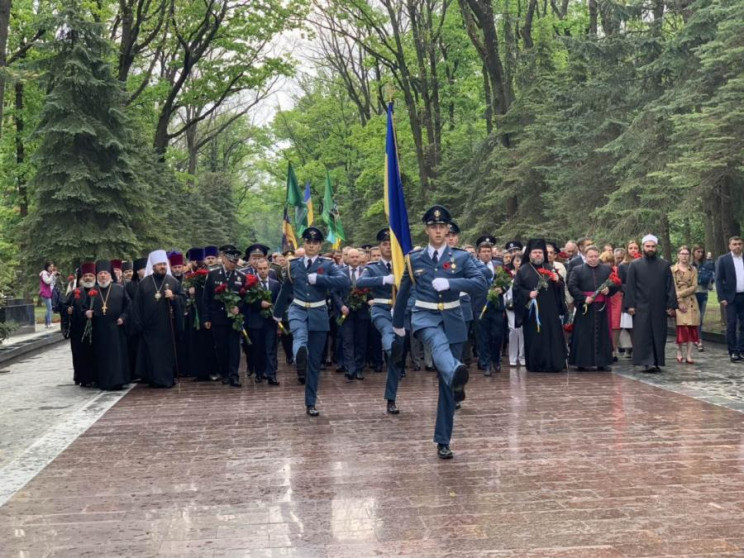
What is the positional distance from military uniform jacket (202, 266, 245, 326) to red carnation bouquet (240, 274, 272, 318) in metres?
0.15

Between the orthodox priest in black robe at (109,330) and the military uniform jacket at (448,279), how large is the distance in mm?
6729

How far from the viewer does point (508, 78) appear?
3650cm

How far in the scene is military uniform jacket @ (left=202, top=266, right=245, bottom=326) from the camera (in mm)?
14359

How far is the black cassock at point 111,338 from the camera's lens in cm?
1409

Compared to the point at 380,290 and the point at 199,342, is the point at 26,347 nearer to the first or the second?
the point at 199,342

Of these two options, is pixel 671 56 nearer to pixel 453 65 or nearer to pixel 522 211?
pixel 522 211

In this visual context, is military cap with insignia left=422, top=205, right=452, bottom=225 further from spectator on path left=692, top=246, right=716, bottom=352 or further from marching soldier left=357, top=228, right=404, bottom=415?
spectator on path left=692, top=246, right=716, bottom=352

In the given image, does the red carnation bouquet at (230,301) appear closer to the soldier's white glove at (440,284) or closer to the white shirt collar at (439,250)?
the white shirt collar at (439,250)

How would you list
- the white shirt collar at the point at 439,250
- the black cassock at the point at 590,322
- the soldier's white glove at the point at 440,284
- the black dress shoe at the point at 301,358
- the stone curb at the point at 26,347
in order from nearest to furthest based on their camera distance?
1. the soldier's white glove at the point at 440,284
2. the white shirt collar at the point at 439,250
3. the black dress shoe at the point at 301,358
4. the black cassock at the point at 590,322
5. the stone curb at the point at 26,347

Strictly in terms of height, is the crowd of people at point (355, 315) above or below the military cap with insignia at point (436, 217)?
below

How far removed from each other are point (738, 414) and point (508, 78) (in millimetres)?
28059

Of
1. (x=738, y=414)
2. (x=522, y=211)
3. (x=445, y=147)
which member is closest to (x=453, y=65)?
(x=445, y=147)

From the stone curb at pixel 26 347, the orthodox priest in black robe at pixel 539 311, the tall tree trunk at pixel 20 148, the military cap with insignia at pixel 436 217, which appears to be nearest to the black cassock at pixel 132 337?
the stone curb at pixel 26 347

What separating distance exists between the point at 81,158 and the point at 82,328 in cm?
1378
